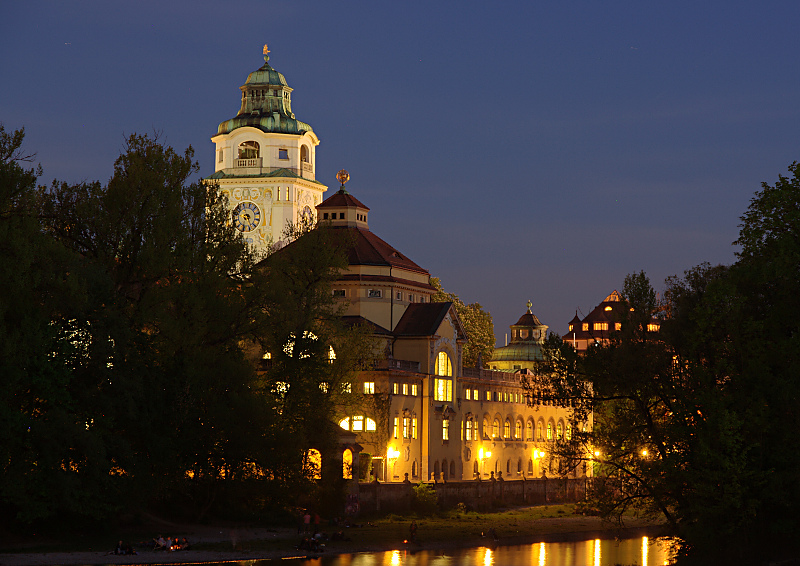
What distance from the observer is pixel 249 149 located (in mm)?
141750

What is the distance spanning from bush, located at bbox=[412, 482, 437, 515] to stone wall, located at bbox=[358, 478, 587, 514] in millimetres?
342

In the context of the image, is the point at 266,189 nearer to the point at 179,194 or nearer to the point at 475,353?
the point at 475,353

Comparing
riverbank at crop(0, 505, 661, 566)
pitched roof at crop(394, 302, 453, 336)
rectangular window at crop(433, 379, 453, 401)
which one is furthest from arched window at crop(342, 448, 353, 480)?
rectangular window at crop(433, 379, 453, 401)

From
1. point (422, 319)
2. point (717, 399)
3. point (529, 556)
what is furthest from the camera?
point (422, 319)

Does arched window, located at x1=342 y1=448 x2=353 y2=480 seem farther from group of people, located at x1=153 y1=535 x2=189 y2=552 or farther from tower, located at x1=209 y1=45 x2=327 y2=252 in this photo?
tower, located at x1=209 y1=45 x2=327 y2=252

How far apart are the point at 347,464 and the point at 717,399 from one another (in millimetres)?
32051

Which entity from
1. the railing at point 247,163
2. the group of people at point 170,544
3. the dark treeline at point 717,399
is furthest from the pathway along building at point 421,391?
the railing at point 247,163

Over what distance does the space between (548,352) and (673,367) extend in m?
6.04

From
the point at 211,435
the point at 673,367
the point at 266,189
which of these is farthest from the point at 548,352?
the point at 266,189

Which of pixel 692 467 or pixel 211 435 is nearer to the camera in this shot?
pixel 692 467

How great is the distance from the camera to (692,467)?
1955 inches

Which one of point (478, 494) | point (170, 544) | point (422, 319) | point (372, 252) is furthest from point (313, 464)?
point (372, 252)

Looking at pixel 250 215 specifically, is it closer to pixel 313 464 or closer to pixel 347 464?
pixel 347 464

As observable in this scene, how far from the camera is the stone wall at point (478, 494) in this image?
255 ft
